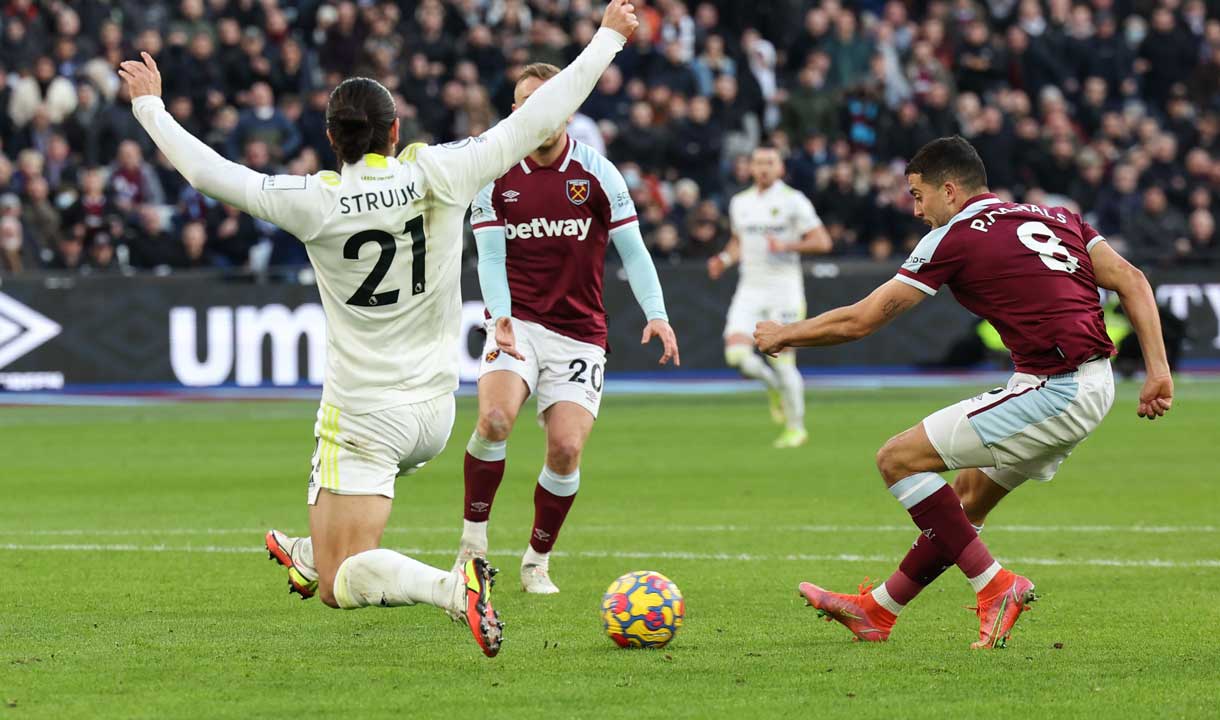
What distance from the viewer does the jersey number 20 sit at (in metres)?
6.70

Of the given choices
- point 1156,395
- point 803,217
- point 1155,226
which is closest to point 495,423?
point 1156,395

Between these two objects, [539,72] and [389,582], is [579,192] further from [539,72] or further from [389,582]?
[389,582]

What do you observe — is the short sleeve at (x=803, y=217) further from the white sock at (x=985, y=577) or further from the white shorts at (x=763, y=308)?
the white sock at (x=985, y=577)

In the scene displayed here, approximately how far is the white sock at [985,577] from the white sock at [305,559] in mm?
2606

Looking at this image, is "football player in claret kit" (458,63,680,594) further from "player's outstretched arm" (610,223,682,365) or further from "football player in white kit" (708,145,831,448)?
"football player in white kit" (708,145,831,448)

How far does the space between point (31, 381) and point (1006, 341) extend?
16754 millimetres

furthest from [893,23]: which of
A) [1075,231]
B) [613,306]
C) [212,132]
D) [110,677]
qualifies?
[110,677]

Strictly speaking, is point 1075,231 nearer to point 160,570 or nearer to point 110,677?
point 110,677

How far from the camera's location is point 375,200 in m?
6.66

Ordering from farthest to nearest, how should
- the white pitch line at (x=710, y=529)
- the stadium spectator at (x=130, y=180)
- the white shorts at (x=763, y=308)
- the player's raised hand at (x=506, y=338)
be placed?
the stadium spectator at (x=130, y=180)
the white shorts at (x=763, y=308)
the white pitch line at (x=710, y=529)
the player's raised hand at (x=506, y=338)

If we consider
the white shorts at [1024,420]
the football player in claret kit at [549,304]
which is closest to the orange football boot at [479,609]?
the white shorts at [1024,420]

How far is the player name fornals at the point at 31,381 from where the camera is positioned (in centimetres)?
2219

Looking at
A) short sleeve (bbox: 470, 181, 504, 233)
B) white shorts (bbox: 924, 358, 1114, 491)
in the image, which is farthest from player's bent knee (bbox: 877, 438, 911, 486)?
short sleeve (bbox: 470, 181, 504, 233)

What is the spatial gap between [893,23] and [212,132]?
36.3ft
